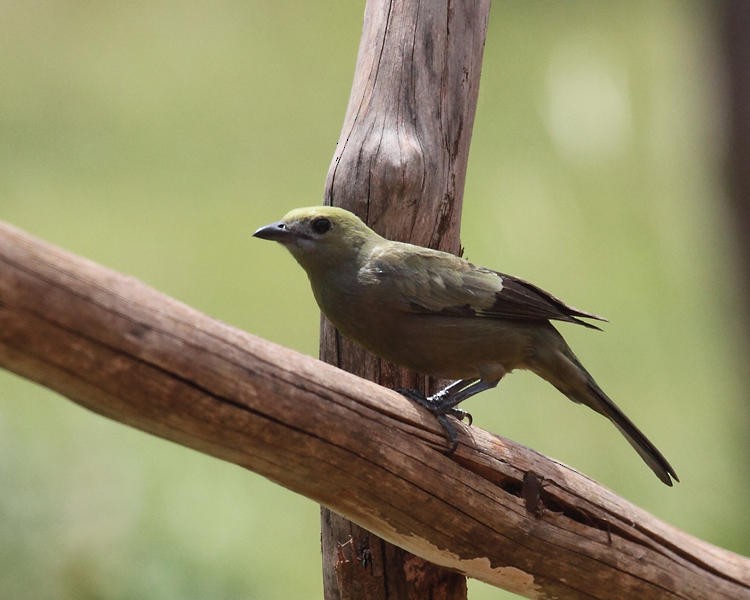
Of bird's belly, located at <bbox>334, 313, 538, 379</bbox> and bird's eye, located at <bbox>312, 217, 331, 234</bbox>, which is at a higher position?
bird's eye, located at <bbox>312, 217, 331, 234</bbox>

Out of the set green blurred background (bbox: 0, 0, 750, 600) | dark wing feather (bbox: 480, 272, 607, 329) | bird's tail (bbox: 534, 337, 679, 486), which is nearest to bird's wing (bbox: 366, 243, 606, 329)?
dark wing feather (bbox: 480, 272, 607, 329)

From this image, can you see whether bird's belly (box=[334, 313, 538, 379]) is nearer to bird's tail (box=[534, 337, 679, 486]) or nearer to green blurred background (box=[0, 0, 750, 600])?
bird's tail (box=[534, 337, 679, 486])

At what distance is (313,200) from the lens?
659 cm

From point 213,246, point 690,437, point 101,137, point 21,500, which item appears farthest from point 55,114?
point 690,437

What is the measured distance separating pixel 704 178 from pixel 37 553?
448 centimetres

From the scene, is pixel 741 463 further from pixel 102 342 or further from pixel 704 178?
pixel 102 342

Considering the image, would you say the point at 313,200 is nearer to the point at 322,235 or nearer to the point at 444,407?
the point at 322,235

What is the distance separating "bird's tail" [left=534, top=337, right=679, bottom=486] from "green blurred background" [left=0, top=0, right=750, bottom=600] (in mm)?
2453

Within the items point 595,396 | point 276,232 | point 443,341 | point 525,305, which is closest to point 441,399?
point 443,341

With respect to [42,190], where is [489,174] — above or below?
above

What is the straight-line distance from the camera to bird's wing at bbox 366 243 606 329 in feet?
9.76

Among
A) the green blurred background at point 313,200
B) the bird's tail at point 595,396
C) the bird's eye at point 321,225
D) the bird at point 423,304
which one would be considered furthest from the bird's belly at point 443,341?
the green blurred background at point 313,200

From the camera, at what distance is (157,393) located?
2.06 meters

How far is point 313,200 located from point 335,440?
172 inches
